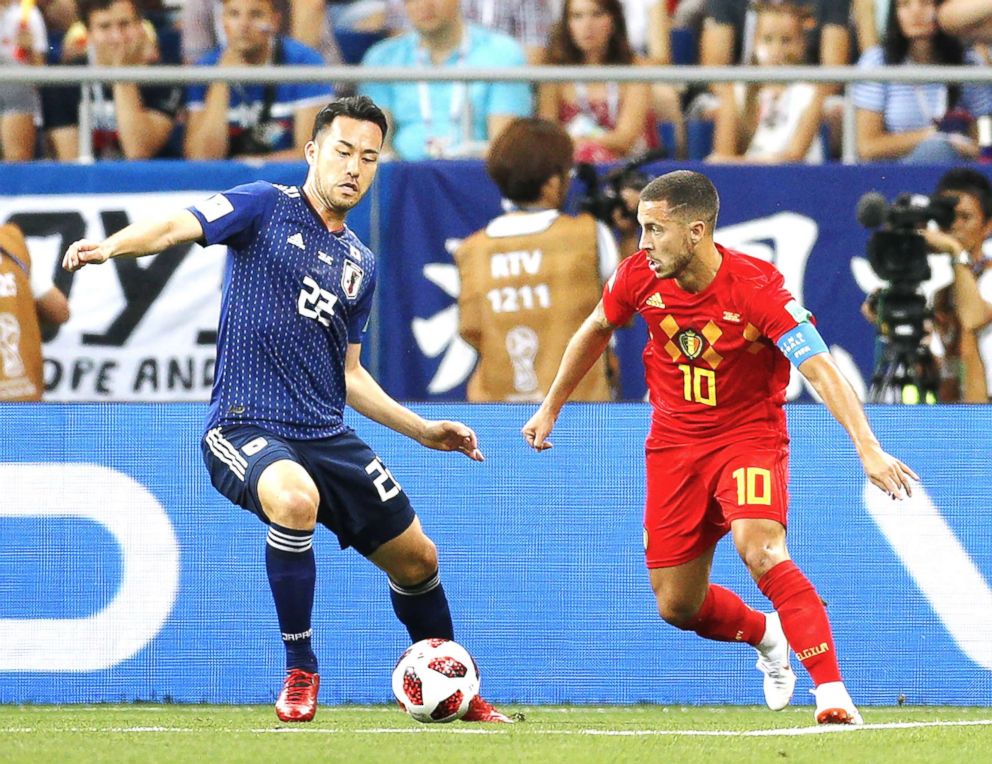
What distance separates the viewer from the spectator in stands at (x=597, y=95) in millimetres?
10125

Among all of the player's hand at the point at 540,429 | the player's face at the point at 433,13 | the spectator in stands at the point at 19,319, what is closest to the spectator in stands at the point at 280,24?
the player's face at the point at 433,13

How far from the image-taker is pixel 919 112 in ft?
33.4

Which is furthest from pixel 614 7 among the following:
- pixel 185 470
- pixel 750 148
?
pixel 185 470

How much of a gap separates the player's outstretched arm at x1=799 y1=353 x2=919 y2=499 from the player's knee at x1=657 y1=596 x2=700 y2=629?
3.71 feet

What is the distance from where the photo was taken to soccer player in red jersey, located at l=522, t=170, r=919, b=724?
6164 millimetres

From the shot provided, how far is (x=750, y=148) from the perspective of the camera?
33.8ft

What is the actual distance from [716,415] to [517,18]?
5.09m

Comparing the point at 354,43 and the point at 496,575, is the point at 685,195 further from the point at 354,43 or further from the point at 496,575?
the point at 354,43

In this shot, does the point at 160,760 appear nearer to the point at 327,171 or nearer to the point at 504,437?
the point at 327,171

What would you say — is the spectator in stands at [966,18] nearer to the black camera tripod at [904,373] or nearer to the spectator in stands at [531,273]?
the black camera tripod at [904,373]

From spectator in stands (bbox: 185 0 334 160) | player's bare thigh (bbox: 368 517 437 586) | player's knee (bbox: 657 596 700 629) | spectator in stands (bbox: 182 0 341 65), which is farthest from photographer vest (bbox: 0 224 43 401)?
player's knee (bbox: 657 596 700 629)

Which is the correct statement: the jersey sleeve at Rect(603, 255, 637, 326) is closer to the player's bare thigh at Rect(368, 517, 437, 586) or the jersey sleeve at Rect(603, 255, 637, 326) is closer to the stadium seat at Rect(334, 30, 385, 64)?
the player's bare thigh at Rect(368, 517, 437, 586)

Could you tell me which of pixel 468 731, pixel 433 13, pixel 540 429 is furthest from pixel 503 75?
pixel 468 731

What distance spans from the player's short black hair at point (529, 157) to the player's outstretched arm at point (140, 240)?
9.91ft
